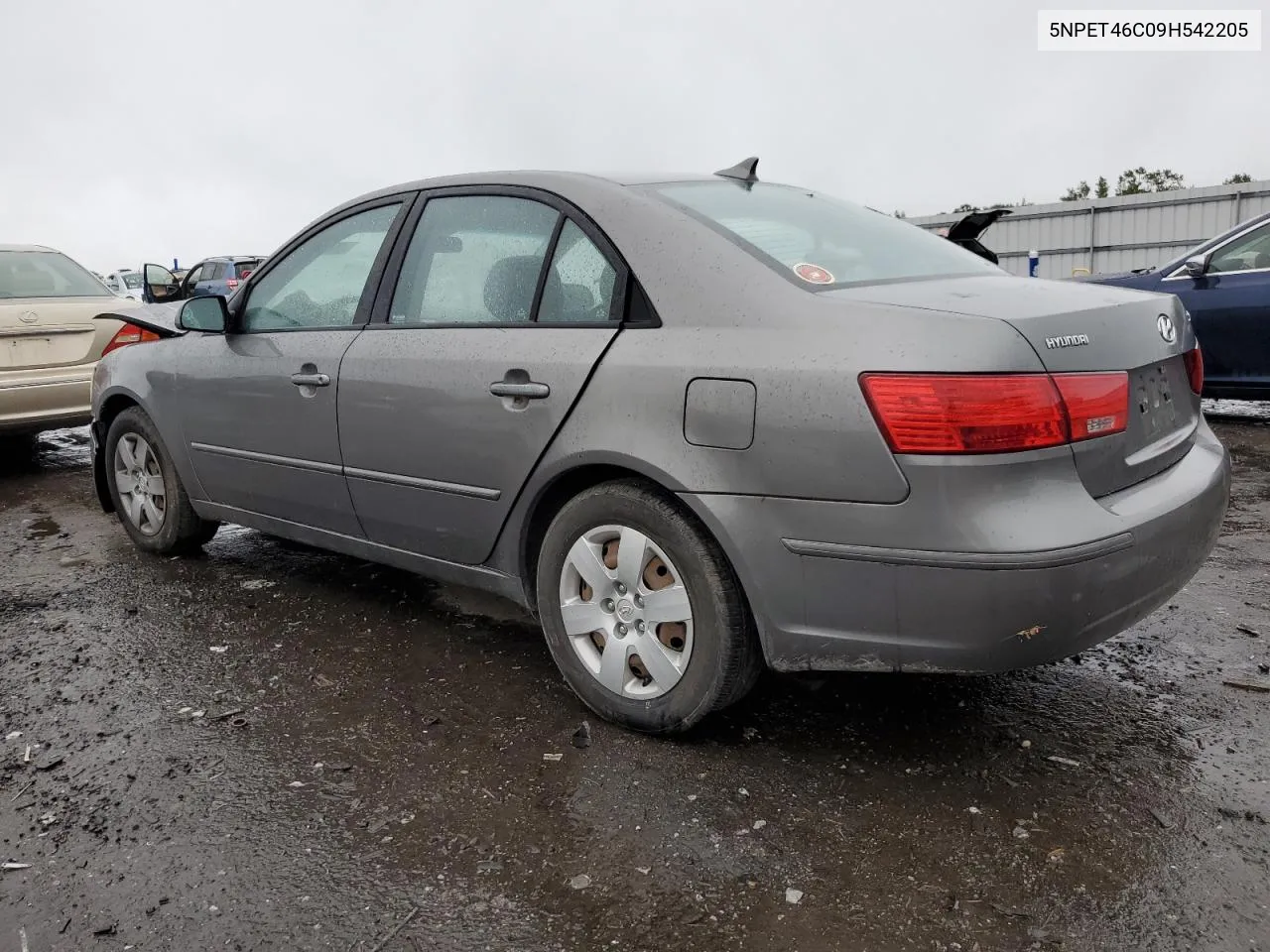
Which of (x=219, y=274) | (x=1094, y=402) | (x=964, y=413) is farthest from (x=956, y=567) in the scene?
(x=219, y=274)

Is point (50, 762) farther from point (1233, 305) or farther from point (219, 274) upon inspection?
point (219, 274)

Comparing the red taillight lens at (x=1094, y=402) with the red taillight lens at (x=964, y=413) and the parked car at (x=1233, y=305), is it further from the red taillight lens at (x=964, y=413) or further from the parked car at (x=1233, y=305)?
the parked car at (x=1233, y=305)

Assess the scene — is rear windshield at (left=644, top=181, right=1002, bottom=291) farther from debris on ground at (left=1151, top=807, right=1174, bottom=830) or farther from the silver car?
debris on ground at (left=1151, top=807, right=1174, bottom=830)

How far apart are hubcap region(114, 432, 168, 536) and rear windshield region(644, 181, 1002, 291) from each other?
2969 millimetres

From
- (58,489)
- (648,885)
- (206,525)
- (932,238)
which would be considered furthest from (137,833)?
(58,489)

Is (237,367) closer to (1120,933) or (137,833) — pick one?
(137,833)

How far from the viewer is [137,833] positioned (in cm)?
261

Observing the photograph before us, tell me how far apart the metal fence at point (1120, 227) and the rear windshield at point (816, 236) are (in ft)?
47.1

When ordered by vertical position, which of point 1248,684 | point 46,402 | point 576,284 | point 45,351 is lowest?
point 1248,684

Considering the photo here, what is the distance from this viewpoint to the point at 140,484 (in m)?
5.01

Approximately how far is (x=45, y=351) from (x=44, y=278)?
3.00ft

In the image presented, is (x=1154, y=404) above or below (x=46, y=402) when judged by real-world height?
above

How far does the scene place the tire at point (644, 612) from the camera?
8.93ft

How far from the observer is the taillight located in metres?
2.34
